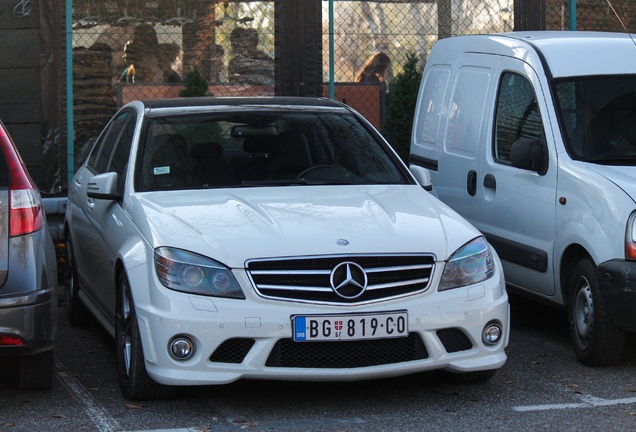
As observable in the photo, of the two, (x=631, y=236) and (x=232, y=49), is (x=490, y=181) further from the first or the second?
(x=232, y=49)

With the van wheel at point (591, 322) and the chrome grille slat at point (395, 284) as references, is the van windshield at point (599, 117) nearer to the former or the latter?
the van wheel at point (591, 322)

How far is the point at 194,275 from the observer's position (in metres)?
5.79

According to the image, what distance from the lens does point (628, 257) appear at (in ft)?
21.7

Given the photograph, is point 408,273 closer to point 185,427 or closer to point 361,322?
point 361,322

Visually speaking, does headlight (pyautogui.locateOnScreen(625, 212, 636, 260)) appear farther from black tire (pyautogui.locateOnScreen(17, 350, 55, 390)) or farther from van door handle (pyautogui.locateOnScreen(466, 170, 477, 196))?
black tire (pyautogui.locateOnScreen(17, 350, 55, 390))

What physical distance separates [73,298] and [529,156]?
324 centimetres

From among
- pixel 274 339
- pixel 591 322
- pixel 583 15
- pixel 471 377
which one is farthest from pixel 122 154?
pixel 583 15

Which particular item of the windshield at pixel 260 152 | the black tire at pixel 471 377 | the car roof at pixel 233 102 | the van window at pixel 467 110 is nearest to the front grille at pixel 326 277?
the black tire at pixel 471 377

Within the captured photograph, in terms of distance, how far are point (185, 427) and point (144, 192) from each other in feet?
5.12

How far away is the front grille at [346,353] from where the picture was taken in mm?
5758

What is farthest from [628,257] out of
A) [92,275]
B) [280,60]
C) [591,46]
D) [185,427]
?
[280,60]

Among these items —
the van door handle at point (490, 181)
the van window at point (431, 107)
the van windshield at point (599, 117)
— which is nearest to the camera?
the van windshield at point (599, 117)

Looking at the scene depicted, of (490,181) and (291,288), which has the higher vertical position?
(490,181)

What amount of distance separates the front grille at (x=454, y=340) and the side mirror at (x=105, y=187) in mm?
2062
